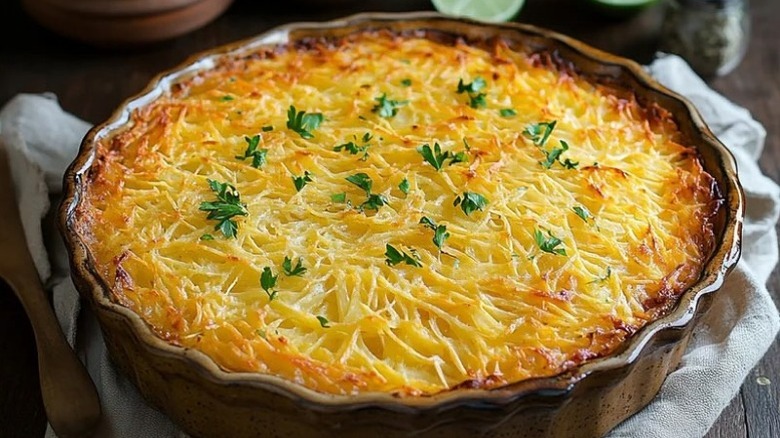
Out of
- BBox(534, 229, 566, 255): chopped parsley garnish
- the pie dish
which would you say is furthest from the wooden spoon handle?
BBox(534, 229, 566, 255): chopped parsley garnish

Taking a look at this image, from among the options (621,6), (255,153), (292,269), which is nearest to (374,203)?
(292,269)

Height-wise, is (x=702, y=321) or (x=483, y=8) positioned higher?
(x=483, y=8)

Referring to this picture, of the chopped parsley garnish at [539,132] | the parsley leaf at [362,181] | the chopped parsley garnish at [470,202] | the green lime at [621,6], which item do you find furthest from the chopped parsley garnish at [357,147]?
the green lime at [621,6]

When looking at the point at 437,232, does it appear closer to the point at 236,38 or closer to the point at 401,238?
the point at 401,238

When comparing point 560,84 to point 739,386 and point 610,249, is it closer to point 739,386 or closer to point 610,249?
point 610,249

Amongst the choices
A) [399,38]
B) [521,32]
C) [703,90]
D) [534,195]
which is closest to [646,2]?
[703,90]

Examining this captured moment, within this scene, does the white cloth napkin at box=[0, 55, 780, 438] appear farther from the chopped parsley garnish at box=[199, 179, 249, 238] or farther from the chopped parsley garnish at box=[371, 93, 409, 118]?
the chopped parsley garnish at box=[371, 93, 409, 118]

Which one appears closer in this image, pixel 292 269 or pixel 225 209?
pixel 292 269
